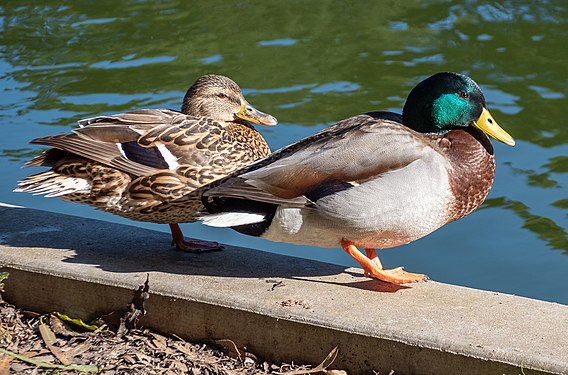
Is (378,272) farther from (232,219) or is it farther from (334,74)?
(334,74)

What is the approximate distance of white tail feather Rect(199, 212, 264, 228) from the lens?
4.20 meters

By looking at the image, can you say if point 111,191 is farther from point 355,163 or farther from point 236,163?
point 355,163

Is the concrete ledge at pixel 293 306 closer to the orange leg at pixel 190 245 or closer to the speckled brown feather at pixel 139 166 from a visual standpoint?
the orange leg at pixel 190 245

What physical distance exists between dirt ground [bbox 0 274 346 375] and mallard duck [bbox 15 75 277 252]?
0.62 metres

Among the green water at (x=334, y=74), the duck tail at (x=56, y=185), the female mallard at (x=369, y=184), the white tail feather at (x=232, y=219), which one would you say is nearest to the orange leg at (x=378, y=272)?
the female mallard at (x=369, y=184)

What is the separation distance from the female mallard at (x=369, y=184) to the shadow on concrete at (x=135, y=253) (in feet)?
0.51

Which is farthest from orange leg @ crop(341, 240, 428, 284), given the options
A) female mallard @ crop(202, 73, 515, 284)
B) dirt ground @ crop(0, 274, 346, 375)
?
dirt ground @ crop(0, 274, 346, 375)

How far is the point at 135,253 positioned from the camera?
15.0ft

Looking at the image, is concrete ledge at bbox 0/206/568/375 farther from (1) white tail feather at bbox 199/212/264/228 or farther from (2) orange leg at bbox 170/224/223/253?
(1) white tail feather at bbox 199/212/264/228

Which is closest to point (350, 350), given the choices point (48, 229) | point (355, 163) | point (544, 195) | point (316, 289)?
point (316, 289)

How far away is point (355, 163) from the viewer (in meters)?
4.09

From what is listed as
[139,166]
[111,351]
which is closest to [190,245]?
[139,166]

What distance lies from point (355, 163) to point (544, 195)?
2.76 metres

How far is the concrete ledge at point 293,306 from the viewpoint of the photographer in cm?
360
